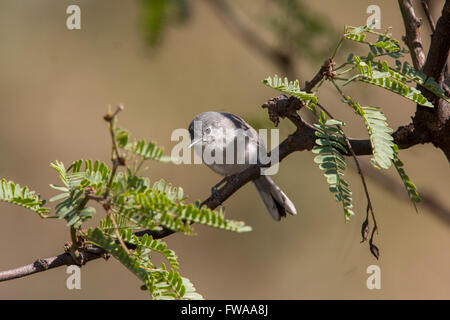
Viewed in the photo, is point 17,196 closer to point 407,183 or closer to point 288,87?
point 288,87

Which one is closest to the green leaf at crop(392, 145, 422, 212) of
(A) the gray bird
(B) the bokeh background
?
(A) the gray bird

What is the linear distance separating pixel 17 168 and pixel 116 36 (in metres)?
1.89

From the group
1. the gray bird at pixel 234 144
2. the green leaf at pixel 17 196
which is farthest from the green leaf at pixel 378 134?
the gray bird at pixel 234 144

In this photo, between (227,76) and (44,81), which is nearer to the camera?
(227,76)

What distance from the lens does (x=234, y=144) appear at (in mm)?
3066

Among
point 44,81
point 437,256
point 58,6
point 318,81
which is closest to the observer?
point 318,81

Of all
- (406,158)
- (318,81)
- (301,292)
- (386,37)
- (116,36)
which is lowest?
(301,292)

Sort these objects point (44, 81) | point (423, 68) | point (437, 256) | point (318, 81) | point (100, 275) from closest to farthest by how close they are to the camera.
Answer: point (318, 81) < point (423, 68) < point (437, 256) < point (100, 275) < point (44, 81)

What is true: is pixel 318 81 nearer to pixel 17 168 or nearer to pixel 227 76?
pixel 227 76

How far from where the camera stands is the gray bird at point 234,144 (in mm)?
3021

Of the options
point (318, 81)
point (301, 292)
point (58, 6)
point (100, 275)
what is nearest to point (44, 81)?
point (58, 6)

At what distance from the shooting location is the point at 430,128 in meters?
1.74

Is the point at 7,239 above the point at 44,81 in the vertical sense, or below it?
below

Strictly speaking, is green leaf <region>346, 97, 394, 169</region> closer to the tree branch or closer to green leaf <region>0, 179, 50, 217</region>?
the tree branch
